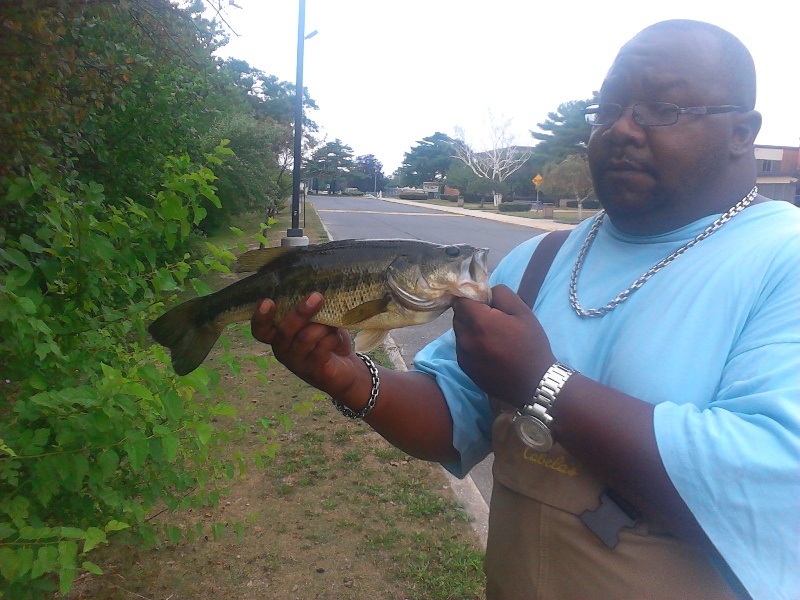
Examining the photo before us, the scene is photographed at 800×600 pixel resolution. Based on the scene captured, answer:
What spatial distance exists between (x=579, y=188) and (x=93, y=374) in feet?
133

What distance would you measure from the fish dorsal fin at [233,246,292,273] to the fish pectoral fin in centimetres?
33

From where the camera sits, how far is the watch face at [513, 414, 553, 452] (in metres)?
1.30

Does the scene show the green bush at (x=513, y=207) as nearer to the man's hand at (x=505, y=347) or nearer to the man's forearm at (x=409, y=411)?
the man's forearm at (x=409, y=411)

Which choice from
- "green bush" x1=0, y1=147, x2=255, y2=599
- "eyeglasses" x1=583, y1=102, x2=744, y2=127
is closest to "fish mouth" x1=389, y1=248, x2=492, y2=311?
"eyeglasses" x1=583, y1=102, x2=744, y2=127

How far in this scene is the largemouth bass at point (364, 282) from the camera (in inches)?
64.3

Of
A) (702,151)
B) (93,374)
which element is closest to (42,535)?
(93,374)

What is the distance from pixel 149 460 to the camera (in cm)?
310

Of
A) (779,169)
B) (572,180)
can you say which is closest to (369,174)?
(779,169)

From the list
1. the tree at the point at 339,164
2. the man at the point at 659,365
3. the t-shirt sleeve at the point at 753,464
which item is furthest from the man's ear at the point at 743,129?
the tree at the point at 339,164

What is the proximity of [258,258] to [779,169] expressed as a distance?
5970 cm

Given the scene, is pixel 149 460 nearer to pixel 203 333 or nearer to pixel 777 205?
pixel 203 333

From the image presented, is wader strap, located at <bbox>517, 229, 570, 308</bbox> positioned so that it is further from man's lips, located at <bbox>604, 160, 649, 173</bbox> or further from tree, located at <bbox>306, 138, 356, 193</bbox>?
tree, located at <bbox>306, 138, 356, 193</bbox>

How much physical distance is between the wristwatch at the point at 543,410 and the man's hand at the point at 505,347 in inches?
0.6

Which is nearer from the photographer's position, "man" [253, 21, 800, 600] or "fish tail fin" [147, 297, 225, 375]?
"man" [253, 21, 800, 600]
